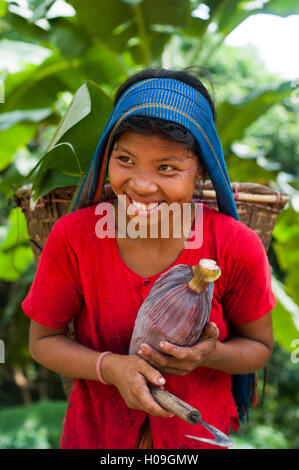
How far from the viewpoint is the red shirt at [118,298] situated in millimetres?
1146

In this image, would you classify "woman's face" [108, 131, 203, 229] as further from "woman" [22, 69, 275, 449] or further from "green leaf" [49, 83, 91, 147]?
"green leaf" [49, 83, 91, 147]

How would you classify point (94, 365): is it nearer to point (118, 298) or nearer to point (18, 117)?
point (118, 298)

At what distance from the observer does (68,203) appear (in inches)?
56.1

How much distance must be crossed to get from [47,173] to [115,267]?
A: 413 millimetres

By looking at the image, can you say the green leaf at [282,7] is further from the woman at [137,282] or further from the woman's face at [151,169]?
the woman's face at [151,169]

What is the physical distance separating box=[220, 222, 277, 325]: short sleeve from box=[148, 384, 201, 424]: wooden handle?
33 centimetres

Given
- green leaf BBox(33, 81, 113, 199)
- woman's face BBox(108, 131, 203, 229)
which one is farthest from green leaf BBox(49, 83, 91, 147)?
woman's face BBox(108, 131, 203, 229)

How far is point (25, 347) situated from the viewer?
361cm

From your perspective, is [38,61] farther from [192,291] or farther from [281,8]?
[192,291]

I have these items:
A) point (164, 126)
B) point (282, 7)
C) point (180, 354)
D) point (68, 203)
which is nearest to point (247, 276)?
point (180, 354)

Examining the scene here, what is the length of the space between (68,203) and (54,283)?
0.34 m

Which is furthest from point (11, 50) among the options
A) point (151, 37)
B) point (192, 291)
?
point (192, 291)

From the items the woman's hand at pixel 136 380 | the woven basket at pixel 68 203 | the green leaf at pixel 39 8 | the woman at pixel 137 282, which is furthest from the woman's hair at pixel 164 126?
the green leaf at pixel 39 8

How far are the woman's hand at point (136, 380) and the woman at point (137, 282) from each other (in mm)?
34
